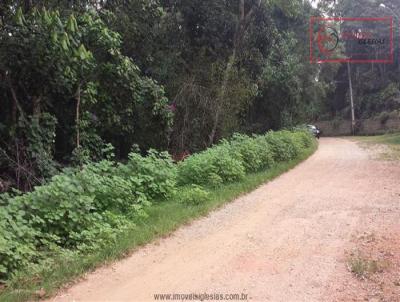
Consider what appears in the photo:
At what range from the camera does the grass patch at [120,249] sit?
4.66 meters

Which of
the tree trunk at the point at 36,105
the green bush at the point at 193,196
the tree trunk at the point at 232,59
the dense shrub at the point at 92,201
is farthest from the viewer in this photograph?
the tree trunk at the point at 232,59

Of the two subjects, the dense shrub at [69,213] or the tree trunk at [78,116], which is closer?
the dense shrub at [69,213]

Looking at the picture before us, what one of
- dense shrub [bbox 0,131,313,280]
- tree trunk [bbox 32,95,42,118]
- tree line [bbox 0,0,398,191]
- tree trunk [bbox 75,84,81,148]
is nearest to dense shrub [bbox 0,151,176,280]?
dense shrub [bbox 0,131,313,280]

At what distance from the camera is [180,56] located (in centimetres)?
1761

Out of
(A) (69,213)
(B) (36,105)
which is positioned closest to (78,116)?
(B) (36,105)

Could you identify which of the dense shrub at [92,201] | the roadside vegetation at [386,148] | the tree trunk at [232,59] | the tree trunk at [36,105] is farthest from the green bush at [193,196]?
the roadside vegetation at [386,148]

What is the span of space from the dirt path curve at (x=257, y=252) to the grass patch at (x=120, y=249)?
0.16 meters

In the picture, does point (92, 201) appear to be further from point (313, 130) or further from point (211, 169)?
point (313, 130)

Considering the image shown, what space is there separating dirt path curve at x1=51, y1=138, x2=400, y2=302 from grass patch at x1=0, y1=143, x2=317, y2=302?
156 millimetres

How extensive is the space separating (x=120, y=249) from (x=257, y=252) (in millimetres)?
1776

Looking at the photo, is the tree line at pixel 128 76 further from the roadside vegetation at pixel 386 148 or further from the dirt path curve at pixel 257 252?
the roadside vegetation at pixel 386 148

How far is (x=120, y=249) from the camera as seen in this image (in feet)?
19.0

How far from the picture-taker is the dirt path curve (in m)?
4.63

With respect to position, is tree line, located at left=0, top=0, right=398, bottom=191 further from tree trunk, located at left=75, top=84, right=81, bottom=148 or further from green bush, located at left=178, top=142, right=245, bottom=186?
green bush, located at left=178, top=142, right=245, bottom=186
